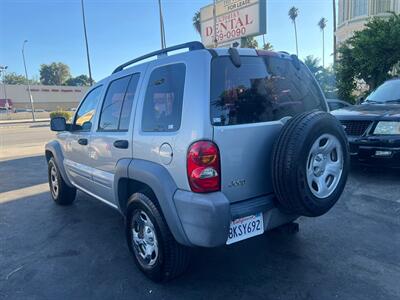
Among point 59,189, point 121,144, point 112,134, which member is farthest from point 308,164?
point 59,189

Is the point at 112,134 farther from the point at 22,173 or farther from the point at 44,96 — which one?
the point at 44,96

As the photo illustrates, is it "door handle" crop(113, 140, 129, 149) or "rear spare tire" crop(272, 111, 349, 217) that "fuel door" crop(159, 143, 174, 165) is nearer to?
"door handle" crop(113, 140, 129, 149)

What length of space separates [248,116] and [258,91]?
251 millimetres

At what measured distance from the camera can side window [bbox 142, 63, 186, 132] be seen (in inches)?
108

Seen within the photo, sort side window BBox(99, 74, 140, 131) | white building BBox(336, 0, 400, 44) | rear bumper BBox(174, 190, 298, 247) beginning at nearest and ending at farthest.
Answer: rear bumper BBox(174, 190, 298, 247)
side window BBox(99, 74, 140, 131)
white building BBox(336, 0, 400, 44)

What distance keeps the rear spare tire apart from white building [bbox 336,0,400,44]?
1072 inches

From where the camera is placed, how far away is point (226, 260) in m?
3.42

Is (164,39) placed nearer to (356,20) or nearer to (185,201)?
Result: (356,20)

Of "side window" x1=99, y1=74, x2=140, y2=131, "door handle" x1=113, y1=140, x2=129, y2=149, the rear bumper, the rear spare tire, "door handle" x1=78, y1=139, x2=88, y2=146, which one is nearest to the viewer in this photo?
the rear bumper

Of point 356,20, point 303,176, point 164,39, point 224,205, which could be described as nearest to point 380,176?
point 303,176

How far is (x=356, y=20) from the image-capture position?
2867 centimetres

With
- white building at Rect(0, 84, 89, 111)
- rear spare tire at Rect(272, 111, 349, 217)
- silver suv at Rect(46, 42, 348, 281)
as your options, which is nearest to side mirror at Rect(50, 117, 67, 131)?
silver suv at Rect(46, 42, 348, 281)

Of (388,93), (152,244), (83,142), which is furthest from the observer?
(388,93)

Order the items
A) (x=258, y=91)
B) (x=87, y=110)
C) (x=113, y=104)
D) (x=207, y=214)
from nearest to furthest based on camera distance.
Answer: (x=207, y=214) → (x=258, y=91) → (x=113, y=104) → (x=87, y=110)
